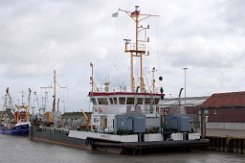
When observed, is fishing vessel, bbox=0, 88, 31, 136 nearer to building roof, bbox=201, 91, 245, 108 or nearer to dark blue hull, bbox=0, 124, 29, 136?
dark blue hull, bbox=0, 124, 29, 136

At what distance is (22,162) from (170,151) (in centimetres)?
1171

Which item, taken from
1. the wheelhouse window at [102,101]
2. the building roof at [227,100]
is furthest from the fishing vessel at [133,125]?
the building roof at [227,100]

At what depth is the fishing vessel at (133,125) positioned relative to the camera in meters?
32.5

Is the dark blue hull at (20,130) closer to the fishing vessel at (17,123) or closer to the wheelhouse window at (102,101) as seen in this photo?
the fishing vessel at (17,123)

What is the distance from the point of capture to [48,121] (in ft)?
191

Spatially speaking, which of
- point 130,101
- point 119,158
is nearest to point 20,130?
point 130,101

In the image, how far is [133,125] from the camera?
32.6 meters

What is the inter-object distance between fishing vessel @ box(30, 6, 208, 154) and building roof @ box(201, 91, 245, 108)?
1246cm

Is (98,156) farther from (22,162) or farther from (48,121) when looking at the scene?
(48,121)

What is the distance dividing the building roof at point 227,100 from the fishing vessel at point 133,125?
12.5m

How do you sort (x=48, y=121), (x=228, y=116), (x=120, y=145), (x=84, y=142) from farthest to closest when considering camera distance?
(x=48, y=121) → (x=228, y=116) → (x=84, y=142) → (x=120, y=145)

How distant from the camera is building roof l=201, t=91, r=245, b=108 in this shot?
47188 millimetres

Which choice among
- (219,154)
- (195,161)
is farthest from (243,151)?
(195,161)

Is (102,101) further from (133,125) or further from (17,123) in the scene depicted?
(17,123)
